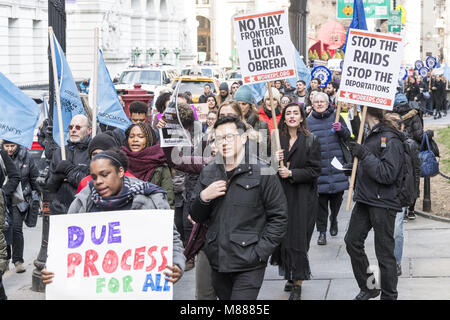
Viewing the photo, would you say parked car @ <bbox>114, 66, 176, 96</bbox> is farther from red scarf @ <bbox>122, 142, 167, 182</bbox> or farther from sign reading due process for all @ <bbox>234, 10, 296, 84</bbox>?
red scarf @ <bbox>122, 142, 167, 182</bbox>

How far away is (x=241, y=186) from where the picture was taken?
5723 millimetres

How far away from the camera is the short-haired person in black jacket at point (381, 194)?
7.15 metres

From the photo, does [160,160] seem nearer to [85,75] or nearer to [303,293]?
[303,293]

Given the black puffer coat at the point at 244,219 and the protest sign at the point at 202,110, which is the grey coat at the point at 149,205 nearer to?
the black puffer coat at the point at 244,219

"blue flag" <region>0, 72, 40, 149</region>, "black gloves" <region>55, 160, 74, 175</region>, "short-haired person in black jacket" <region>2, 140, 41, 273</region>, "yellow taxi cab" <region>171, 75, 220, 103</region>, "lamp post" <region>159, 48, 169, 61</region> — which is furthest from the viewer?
"lamp post" <region>159, 48, 169, 61</region>

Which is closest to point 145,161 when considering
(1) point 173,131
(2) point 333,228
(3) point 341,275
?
(1) point 173,131

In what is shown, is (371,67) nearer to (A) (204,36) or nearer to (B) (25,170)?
(B) (25,170)

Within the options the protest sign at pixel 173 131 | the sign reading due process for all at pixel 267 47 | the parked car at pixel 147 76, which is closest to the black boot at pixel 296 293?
the protest sign at pixel 173 131

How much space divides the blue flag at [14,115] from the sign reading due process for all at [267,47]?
2.17 m

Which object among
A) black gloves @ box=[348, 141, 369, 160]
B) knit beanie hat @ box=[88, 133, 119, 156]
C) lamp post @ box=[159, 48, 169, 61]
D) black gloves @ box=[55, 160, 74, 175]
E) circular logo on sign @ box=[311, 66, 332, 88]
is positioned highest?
lamp post @ box=[159, 48, 169, 61]

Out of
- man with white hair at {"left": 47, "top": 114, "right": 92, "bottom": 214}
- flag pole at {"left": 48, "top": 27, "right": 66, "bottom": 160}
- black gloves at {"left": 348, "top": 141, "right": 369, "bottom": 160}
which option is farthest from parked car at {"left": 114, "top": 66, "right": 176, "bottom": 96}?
black gloves at {"left": 348, "top": 141, "right": 369, "bottom": 160}

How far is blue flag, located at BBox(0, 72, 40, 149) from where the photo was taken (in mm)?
8430

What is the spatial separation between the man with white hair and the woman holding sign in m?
2.23

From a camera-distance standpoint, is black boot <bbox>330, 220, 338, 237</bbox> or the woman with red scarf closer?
the woman with red scarf
